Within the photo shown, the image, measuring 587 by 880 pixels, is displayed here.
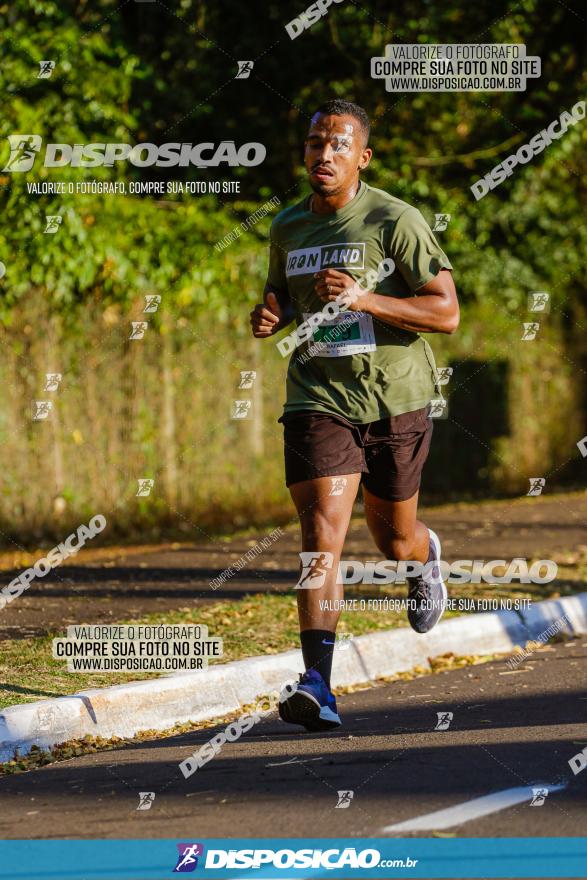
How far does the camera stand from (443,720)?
5.71 metres

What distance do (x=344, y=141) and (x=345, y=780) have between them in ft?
8.03

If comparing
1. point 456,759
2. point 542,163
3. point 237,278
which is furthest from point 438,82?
point 456,759

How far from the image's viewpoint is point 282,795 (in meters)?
4.47

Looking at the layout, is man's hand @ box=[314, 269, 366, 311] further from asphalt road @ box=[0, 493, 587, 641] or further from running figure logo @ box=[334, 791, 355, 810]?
asphalt road @ box=[0, 493, 587, 641]

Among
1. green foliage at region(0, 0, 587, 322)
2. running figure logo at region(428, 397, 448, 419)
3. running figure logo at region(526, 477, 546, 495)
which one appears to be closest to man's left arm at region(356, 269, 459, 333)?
running figure logo at region(428, 397, 448, 419)

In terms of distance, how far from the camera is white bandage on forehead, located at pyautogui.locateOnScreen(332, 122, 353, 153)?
5566 mm

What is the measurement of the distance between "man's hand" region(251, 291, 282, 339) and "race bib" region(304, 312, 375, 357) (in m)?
0.20

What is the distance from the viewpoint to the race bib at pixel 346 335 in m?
5.53

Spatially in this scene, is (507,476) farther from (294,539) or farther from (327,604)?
(327,604)

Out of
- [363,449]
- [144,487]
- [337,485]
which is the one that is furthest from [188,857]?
[144,487]

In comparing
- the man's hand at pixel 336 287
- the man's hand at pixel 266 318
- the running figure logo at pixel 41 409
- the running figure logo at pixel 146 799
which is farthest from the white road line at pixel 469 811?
the running figure logo at pixel 41 409

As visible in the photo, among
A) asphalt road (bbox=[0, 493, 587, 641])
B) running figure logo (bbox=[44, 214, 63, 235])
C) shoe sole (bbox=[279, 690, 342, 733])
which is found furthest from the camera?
running figure logo (bbox=[44, 214, 63, 235])

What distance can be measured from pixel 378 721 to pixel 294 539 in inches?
230
